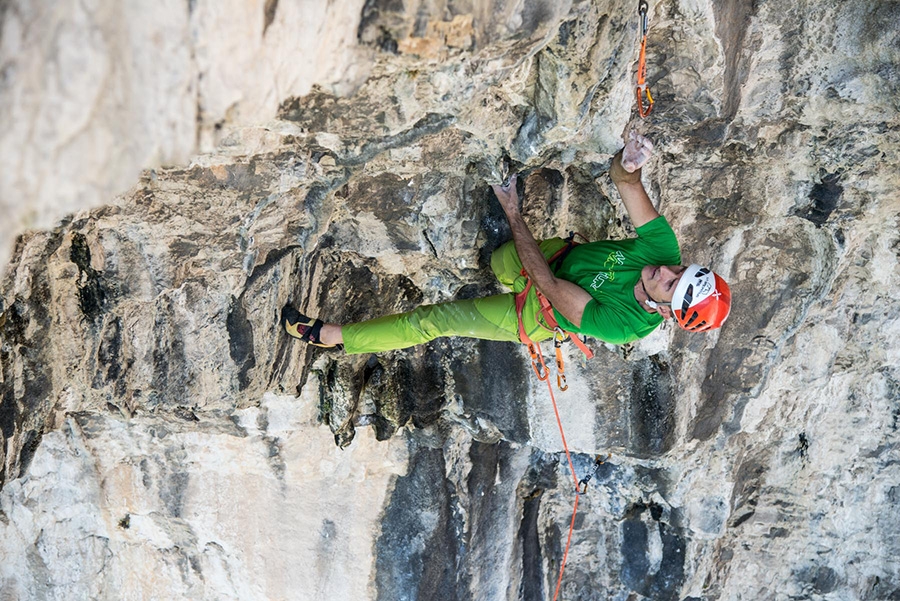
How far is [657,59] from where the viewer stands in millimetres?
4258

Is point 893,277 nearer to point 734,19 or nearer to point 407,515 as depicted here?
point 734,19

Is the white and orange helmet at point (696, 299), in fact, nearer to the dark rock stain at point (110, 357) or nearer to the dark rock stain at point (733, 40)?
the dark rock stain at point (733, 40)

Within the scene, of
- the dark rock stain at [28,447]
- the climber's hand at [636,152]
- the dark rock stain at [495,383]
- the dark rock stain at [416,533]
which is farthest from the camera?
the dark rock stain at [416,533]

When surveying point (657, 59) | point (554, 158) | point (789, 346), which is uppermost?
point (657, 59)

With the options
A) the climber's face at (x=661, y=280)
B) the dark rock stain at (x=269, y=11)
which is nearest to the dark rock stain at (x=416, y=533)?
the climber's face at (x=661, y=280)

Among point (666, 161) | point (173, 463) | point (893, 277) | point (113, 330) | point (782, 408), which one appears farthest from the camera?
point (782, 408)

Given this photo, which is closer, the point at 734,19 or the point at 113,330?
the point at 734,19

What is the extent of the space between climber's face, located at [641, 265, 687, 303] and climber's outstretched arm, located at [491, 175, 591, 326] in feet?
1.06

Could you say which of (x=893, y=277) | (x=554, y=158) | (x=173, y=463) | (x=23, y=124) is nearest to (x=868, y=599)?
(x=893, y=277)

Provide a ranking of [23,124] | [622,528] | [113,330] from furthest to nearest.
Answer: [622,528] < [113,330] < [23,124]

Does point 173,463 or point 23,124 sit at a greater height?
point 23,124

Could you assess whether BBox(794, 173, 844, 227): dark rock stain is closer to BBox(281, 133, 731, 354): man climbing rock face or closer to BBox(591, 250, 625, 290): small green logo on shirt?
BBox(281, 133, 731, 354): man climbing rock face

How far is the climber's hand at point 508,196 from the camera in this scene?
445 cm

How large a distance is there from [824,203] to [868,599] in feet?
13.7
